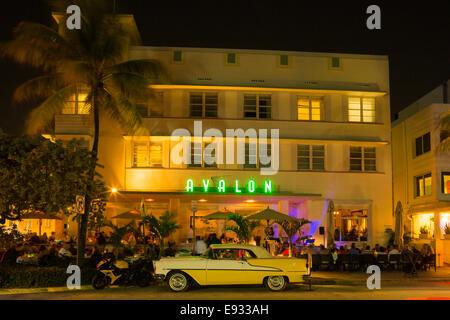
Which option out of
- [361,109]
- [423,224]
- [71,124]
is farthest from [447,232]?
[71,124]

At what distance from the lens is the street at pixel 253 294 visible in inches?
579

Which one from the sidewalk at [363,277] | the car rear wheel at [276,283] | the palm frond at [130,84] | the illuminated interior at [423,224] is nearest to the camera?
the car rear wheel at [276,283]

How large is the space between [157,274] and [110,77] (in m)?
9.53

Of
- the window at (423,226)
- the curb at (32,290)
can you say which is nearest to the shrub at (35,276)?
the curb at (32,290)

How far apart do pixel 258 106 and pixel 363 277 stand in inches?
533

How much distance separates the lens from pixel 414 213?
104 feet

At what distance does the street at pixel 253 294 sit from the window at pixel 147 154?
1335 centimetres

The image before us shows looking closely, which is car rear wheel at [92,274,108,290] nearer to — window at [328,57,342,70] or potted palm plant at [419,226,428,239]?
potted palm plant at [419,226,428,239]

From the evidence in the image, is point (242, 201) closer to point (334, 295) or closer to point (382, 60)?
point (382, 60)

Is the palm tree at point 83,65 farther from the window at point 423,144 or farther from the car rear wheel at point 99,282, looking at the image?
the window at point 423,144

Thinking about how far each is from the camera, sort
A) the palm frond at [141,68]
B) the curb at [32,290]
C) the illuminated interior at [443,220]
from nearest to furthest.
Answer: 1. the curb at [32,290]
2. the palm frond at [141,68]
3. the illuminated interior at [443,220]

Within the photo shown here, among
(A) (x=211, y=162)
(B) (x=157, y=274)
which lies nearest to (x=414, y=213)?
(A) (x=211, y=162)

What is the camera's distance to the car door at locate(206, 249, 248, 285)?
621 inches

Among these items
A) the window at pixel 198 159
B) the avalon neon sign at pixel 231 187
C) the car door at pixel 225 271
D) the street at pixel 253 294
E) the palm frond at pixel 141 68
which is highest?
the palm frond at pixel 141 68
